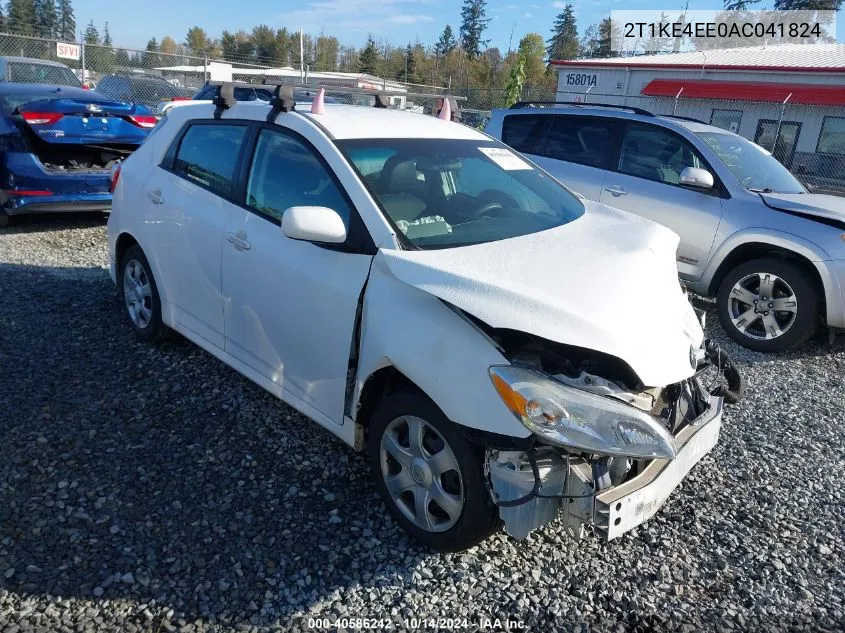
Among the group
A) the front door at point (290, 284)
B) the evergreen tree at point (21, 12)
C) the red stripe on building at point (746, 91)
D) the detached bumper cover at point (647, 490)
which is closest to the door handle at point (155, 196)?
the front door at point (290, 284)

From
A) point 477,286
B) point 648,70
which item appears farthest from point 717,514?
point 648,70

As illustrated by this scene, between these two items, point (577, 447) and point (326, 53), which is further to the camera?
point (326, 53)

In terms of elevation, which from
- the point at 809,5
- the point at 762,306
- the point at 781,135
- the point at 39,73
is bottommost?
the point at 762,306

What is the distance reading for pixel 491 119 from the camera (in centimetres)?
797

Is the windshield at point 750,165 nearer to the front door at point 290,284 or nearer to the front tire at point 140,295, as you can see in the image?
the front door at point 290,284

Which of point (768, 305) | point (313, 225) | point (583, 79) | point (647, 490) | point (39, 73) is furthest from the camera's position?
point (583, 79)

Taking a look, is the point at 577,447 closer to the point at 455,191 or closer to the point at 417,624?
the point at 417,624

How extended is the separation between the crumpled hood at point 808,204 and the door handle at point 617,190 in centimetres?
127

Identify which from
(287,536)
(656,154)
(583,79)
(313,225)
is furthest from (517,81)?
(287,536)

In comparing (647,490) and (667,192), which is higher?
(667,192)

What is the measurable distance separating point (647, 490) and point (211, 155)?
3105mm

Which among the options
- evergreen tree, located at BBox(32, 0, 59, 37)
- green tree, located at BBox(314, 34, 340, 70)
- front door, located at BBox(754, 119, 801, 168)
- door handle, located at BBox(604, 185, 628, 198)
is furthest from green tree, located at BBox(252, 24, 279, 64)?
door handle, located at BBox(604, 185, 628, 198)

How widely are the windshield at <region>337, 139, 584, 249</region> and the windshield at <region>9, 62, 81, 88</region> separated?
1233 centimetres

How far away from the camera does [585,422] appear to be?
2.33 meters
